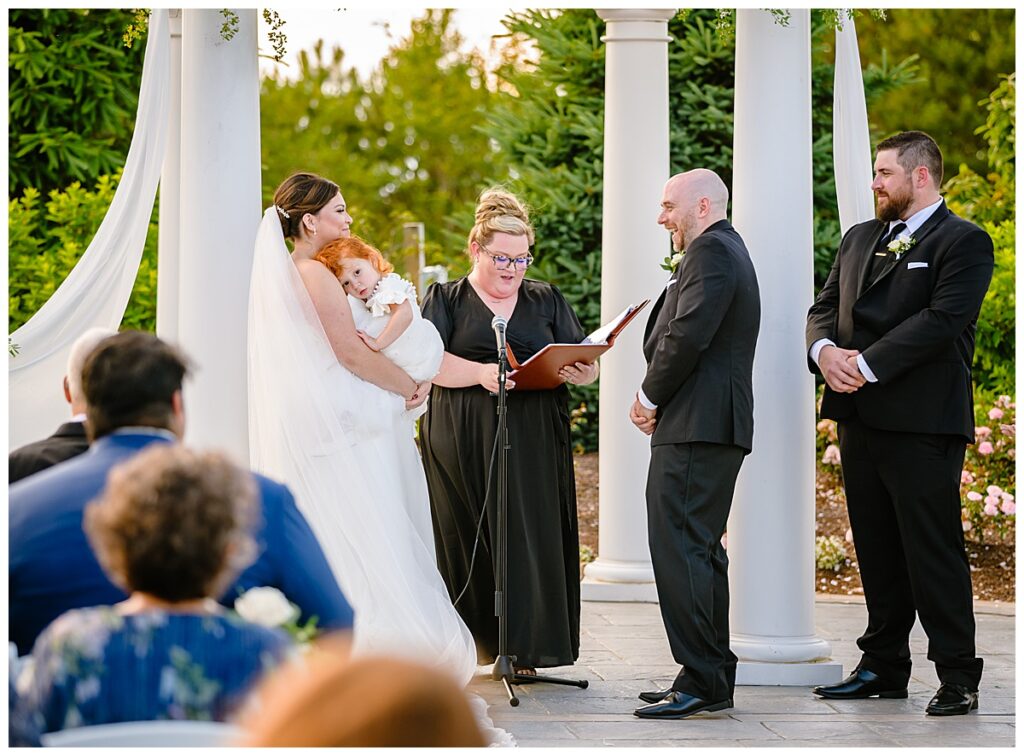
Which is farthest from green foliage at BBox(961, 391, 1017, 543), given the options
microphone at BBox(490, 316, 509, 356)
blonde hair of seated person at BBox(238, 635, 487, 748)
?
blonde hair of seated person at BBox(238, 635, 487, 748)

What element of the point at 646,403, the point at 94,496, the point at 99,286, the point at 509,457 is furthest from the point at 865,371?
the point at 94,496

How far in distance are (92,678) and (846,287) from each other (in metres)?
4.20

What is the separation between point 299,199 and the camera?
5.81 metres

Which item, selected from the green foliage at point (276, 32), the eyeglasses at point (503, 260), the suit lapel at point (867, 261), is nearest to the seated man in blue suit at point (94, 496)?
the green foliage at point (276, 32)

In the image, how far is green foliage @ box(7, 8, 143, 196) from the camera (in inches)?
575

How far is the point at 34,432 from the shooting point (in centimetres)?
530

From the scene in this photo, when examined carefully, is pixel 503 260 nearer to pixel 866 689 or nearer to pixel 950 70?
pixel 866 689

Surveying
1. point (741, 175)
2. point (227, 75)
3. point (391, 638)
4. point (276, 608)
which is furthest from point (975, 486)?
point (276, 608)

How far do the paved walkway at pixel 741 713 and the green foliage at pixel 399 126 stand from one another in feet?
81.5

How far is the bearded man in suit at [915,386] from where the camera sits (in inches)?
227

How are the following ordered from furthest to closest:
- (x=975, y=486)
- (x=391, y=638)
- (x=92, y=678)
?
(x=975, y=486) < (x=391, y=638) < (x=92, y=678)

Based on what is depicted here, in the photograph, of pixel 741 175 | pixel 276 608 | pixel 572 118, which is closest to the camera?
pixel 276 608

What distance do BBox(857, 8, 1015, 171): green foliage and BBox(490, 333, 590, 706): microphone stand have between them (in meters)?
20.9

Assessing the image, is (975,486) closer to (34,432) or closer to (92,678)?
(34,432)
